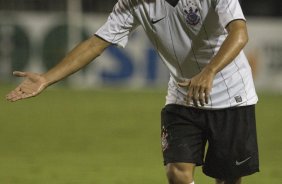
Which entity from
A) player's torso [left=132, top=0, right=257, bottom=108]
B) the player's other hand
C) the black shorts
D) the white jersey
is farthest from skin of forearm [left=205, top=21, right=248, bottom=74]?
the player's other hand

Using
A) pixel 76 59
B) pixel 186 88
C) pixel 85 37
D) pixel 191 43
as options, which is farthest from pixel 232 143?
pixel 85 37

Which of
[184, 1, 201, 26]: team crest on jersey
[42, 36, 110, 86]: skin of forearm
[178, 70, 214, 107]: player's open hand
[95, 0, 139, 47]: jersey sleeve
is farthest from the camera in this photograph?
[95, 0, 139, 47]: jersey sleeve

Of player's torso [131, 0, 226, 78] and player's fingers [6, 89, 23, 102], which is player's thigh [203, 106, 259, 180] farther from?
player's fingers [6, 89, 23, 102]

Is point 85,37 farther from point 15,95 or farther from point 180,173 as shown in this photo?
point 15,95

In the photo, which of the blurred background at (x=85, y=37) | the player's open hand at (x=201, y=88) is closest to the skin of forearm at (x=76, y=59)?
the player's open hand at (x=201, y=88)

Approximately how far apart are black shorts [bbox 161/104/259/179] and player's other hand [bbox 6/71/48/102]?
3.23 feet

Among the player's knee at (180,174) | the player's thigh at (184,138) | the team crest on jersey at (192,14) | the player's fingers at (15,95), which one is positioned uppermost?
the team crest on jersey at (192,14)

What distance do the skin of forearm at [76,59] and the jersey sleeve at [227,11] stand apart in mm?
938

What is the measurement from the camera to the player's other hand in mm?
5359

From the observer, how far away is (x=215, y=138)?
571 centimetres

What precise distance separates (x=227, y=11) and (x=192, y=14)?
297 millimetres

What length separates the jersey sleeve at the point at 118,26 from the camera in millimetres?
5656

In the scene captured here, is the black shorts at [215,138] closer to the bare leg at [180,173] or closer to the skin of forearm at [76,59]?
the bare leg at [180,173]

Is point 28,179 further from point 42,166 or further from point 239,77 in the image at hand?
point 239,77
